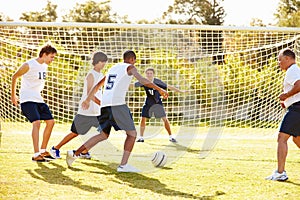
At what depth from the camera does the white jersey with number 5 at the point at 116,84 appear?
6895 millimetres

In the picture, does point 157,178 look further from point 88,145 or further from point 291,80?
point 291,80

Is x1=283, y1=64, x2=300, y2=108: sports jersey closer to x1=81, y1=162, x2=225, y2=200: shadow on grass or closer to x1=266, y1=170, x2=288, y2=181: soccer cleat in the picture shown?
x1=266, y1=170, x2=288, y2=181: soccer cleat

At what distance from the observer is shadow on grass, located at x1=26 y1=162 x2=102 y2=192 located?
597 centimetres

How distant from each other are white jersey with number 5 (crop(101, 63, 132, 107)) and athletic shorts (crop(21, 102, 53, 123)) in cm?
121

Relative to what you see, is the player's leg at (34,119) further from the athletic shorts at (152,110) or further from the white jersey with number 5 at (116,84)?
the athletic shorts at (152,110)

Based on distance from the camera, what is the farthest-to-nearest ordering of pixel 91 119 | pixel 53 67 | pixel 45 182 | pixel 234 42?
pixel 234 42, pixel 53 67, pixel 91 119, pixel 45 182

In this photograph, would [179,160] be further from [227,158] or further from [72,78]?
[72,78]

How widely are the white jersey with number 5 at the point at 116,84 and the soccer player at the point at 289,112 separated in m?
1.96

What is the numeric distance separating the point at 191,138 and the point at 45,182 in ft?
20.8

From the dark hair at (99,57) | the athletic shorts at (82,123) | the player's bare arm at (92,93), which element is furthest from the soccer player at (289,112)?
the athletic shorts at (82,123)

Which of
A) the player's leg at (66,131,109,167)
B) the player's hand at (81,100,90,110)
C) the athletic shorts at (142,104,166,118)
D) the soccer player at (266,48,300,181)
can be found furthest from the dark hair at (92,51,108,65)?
the athletic shorts at (142,104,166,118)

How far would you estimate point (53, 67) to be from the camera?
11539 millimetres

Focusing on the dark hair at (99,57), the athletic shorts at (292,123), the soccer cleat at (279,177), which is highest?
the dark hair at (99,57)

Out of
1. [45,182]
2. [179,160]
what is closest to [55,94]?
[179,160]
